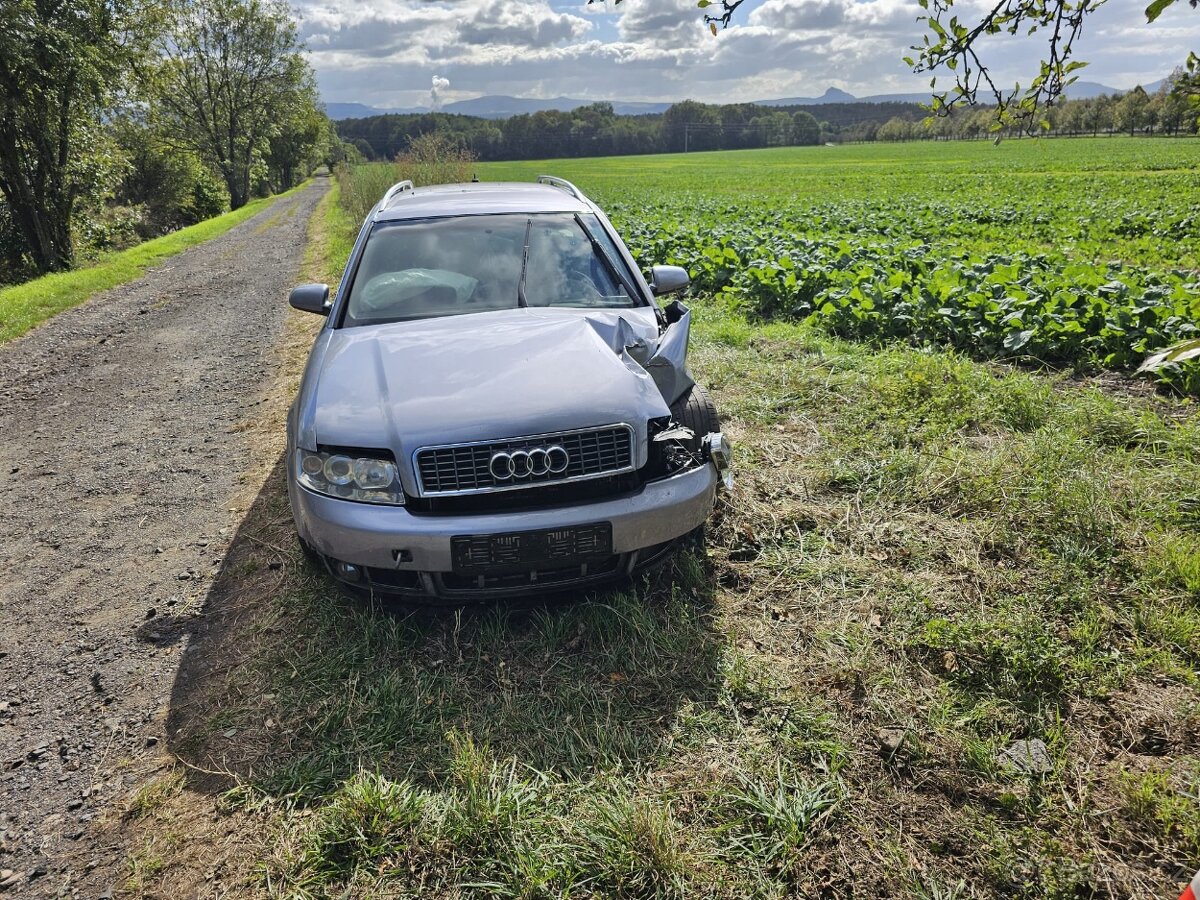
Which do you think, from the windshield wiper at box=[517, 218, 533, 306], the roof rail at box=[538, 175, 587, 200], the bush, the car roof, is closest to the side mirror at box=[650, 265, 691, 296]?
the car roof

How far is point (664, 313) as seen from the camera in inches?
157

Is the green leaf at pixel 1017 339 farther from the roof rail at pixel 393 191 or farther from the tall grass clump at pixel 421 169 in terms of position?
the tall grass clump at pixel 421 169

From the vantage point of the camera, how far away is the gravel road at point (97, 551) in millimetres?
2420

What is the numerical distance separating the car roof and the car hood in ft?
3.61

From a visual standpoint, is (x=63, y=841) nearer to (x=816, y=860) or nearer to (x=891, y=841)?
(x=816, y=860)

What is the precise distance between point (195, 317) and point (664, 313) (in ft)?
30.4

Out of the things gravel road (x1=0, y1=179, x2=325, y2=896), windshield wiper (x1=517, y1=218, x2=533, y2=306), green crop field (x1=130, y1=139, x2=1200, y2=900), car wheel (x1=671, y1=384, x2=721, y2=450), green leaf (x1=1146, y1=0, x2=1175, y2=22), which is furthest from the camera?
windshield wiper (x1=517, y1=218, x2=533, y2=306)

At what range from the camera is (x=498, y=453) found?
2732 millimetres

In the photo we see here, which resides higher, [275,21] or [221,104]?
[275,21]

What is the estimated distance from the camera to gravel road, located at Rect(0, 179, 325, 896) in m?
2.42

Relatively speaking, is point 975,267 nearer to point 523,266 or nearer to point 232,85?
point 523,266

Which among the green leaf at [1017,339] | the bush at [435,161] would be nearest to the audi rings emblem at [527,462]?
the green leaf at [1017,339]

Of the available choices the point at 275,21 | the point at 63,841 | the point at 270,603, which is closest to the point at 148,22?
the point at 270,603

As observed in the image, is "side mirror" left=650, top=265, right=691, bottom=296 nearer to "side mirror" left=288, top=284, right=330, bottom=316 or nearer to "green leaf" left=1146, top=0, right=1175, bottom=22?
"side mirror" left=288, top=284, right=330, bottom=316
